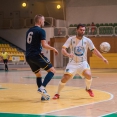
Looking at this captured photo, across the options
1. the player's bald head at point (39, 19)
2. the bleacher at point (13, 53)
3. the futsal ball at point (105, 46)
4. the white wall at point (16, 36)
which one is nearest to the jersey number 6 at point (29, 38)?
the player's bald head at point (39, 19)

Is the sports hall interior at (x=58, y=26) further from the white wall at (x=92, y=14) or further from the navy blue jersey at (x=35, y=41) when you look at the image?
the navy blue jersey at (x=35, y=41)

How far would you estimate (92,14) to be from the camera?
125 feet

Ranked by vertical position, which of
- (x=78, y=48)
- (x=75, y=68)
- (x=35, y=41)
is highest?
(x=35, y=41)

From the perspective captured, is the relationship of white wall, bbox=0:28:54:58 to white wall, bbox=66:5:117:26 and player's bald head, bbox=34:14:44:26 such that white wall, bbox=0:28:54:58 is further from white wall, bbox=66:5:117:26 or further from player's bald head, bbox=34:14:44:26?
player's bald head, bbox=34:14:44:26

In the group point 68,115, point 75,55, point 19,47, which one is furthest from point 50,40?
point 68,115

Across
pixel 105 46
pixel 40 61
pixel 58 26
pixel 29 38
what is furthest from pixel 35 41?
pixel 58 26

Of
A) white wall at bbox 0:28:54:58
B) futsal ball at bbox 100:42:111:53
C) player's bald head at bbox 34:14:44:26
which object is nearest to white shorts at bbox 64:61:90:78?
player's bald head at bbox 34:14:44:26

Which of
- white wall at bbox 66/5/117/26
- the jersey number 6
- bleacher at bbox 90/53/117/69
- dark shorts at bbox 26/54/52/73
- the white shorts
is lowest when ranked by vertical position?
bleacher at bbox 90/53/117/69

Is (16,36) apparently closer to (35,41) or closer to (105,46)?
(105,46)

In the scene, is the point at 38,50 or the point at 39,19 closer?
the point at 38,50

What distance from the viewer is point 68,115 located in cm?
643

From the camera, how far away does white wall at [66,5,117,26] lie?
37.6 m

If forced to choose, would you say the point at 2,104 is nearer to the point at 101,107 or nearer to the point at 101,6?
the point at 101,107

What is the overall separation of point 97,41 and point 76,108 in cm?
2615
